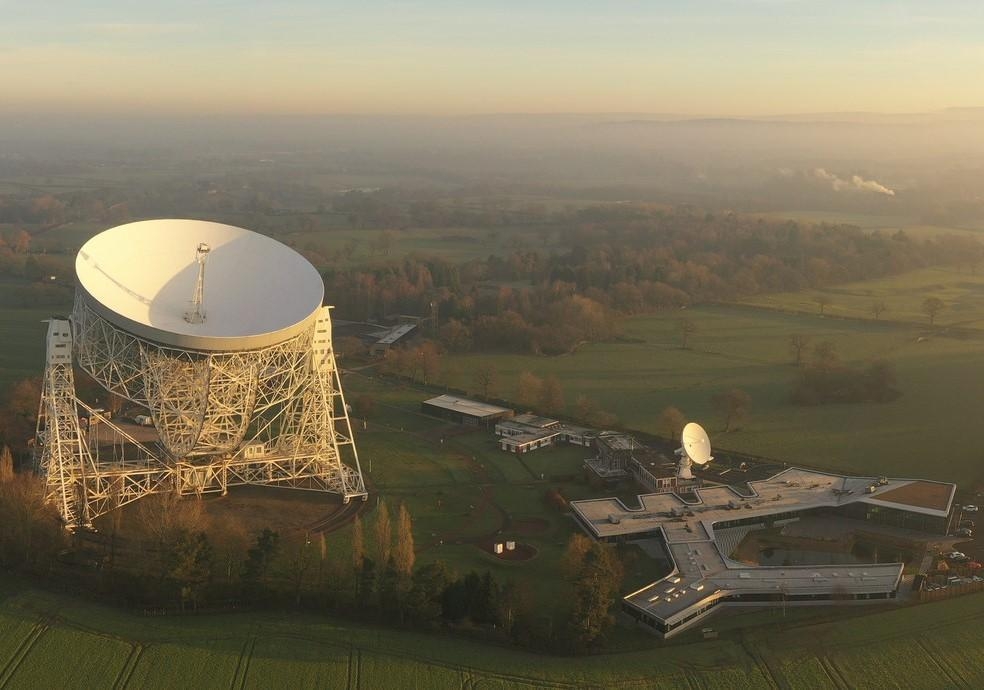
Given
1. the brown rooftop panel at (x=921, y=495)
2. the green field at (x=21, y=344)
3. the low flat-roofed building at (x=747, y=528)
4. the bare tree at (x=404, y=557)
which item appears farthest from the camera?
the green field at (x=21, y=344)

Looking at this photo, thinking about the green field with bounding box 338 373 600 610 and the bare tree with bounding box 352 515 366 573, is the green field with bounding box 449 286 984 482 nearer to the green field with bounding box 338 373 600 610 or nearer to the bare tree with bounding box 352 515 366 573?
the green field with bounding box 338 373 600 610

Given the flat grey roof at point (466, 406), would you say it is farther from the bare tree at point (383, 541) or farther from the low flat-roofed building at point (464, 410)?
the bare tree at point (383, 541)

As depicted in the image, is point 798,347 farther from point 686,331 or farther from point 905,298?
point 905,298

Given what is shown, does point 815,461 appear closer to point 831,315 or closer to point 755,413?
point 755,413

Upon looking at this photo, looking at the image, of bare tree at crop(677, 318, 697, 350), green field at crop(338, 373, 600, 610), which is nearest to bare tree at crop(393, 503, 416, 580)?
green field at crop(338, 373, 600, 610)

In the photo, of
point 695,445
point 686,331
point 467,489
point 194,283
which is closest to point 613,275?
point 686,331

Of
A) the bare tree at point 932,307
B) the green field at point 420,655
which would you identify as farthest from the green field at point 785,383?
the green field at point 420,655
